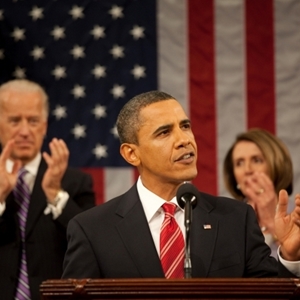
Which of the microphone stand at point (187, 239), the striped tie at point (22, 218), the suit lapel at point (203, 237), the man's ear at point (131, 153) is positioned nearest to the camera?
the microphone stand at point (187, 239)

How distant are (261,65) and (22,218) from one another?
2008 millimetres

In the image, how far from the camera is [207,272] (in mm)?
2684

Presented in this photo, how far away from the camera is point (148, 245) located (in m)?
2.74

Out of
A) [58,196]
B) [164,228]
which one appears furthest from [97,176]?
[164,228]

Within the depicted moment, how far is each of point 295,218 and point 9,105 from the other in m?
2.06

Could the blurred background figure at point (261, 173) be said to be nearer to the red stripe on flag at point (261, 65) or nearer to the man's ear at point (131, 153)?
the red stripe on flag at point (261, 65)

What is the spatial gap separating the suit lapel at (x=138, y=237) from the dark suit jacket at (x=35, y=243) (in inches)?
40.8

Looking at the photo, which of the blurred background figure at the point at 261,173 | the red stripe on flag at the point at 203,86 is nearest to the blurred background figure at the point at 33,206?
the blurred background figure at the point at 261,173

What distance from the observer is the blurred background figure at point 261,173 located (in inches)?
159

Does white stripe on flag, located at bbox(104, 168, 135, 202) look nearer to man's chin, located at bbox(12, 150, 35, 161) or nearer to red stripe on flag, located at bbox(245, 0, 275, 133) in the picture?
red stripe on flag, located at bbox(245, 0, 275, 133)

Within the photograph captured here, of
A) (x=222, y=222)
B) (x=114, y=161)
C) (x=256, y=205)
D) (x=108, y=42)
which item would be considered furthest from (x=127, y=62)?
(x=222, y=222)

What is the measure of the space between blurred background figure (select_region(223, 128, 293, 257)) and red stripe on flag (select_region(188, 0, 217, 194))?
62 cm

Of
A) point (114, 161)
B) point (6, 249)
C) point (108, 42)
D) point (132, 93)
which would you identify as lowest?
point (6, 249)

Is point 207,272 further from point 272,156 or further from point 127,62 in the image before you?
point 127,62
